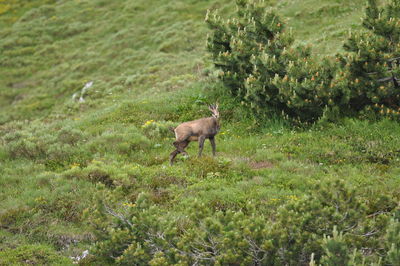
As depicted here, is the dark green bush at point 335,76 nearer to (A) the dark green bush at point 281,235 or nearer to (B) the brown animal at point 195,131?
(B) the brown animal at point 195,131

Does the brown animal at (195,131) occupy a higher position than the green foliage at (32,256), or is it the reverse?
the brown animal at (195,131)

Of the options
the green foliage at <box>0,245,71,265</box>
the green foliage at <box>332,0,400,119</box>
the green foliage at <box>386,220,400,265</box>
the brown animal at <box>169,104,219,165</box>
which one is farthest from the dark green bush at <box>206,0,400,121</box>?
the green foliage at <box>0,245,71,265</box>

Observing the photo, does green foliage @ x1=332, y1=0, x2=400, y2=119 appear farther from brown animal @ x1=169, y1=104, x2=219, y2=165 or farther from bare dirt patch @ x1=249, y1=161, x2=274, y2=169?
brown animal @ x1=169, y1=104, x2=219, y2=165

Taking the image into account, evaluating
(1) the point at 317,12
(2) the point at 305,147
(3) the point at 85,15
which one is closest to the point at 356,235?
(2) the point at 305,147

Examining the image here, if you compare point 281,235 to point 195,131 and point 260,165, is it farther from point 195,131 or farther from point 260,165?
point 195,131

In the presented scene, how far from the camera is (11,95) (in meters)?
36.8

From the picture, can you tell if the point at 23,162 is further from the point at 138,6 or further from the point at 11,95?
the point at 138,6

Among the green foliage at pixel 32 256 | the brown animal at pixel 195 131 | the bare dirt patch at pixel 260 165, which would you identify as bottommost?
the green foliage at pixel 32 256

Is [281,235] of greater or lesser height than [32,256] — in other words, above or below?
above

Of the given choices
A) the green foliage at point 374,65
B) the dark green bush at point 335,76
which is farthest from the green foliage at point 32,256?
the green foliage at point 374,65

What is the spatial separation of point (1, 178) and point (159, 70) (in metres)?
19.8

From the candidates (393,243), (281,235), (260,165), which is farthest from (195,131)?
(393,243)

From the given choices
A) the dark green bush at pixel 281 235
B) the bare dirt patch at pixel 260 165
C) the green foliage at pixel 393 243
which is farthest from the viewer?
the bare dirt patch at pixel 260 165

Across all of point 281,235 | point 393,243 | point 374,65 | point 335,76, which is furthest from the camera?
point 335,76
